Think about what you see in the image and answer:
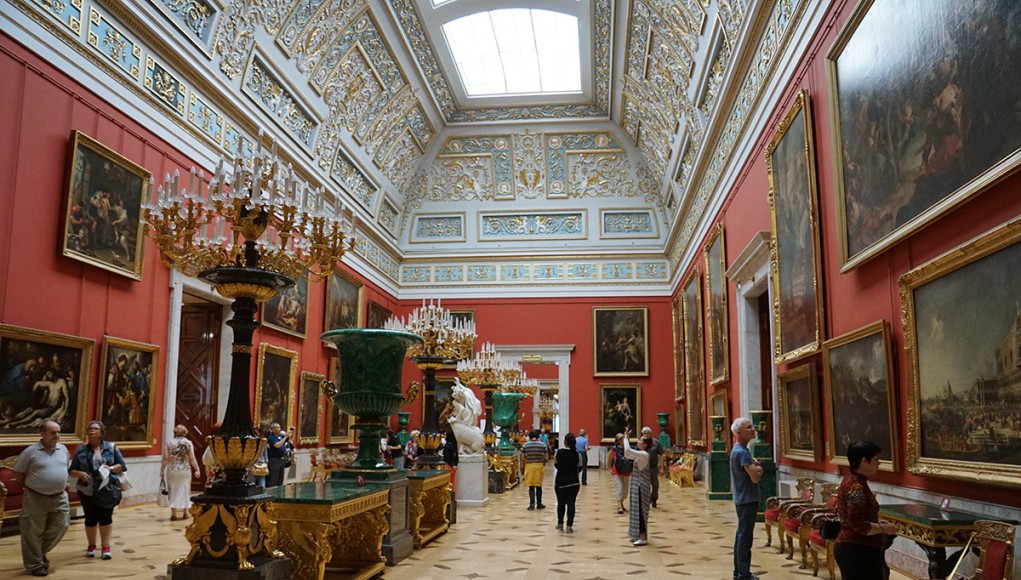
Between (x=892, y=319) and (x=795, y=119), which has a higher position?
(x=795, y=119)

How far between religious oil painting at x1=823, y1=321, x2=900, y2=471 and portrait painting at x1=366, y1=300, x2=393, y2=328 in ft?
51.8

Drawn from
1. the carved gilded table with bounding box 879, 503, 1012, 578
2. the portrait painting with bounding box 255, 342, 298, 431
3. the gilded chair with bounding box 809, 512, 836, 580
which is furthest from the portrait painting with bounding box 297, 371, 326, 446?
the carved gilded table with bounding box 879, 503, 1012, 578

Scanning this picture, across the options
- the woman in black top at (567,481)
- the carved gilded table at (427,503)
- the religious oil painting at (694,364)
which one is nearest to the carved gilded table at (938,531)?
the carved gilded table at (427,503)

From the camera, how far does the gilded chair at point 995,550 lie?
4.48 metres

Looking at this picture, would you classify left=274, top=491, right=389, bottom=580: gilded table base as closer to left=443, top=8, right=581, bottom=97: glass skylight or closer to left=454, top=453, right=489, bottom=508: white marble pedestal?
left=454, top=453, right=489, bottom=508: white marble pedestal

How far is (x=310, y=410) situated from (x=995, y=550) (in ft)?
51.1

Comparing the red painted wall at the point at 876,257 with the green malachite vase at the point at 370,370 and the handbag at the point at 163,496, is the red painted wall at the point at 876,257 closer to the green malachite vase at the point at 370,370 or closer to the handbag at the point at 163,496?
the green malachite vase at the point at 370,370

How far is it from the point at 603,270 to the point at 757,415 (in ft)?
47.9

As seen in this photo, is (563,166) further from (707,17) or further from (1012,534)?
(1012,534)

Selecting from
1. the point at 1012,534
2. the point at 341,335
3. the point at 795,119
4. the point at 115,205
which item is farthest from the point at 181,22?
the point at 1012,534

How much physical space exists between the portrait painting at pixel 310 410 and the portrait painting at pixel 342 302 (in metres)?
1.62

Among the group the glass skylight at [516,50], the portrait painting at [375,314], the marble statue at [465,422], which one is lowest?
the marble statue at [465,422]

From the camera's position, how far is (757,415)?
11.4 metres

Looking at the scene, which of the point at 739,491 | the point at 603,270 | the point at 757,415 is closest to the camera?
the point at 739,491
